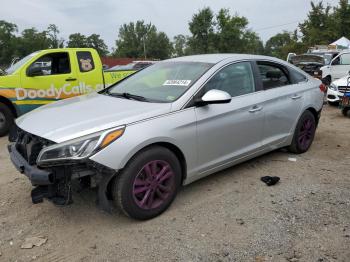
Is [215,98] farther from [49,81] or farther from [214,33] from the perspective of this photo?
[214,33]

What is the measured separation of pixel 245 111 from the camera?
13.6 ft

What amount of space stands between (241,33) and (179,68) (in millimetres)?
44790

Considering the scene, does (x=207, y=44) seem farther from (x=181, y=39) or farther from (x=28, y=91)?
(x=181, y=39)

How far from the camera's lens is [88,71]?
790 cm

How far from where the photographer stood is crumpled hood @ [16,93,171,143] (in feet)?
10.1

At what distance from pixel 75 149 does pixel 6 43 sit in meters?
68.3

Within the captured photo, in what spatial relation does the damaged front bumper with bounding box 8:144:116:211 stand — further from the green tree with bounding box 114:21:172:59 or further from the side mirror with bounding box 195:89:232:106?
the green tree with bounding box 114:21:172:59

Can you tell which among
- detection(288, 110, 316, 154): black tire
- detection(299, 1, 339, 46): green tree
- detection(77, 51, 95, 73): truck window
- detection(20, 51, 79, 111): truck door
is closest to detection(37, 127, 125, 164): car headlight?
detection(288, 110, 316, 154): black tire

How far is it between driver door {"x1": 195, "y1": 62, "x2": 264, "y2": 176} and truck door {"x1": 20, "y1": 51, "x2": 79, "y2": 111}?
448cm

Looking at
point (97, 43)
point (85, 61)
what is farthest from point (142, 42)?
point (85, 61)

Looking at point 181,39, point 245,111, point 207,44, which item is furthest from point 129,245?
point 181,39

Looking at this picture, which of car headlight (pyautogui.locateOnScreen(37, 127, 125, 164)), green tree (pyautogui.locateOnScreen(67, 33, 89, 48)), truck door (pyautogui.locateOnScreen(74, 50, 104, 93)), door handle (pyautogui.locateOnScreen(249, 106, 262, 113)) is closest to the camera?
car headlight (pyautogui.locateOnScreen(37, 127, 125, 164))

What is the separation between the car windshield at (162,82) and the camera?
3.79 meters

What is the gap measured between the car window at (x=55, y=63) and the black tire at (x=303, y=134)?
497 cm
